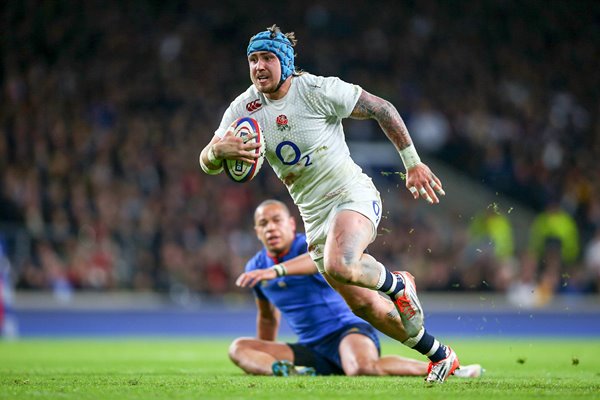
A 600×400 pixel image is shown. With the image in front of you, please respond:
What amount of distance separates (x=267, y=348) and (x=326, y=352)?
1.69 feet

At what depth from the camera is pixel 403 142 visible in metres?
7.04

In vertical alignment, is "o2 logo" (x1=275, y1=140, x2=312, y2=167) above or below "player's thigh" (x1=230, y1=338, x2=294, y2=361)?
above

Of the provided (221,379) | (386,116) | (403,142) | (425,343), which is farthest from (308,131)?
(221,379)

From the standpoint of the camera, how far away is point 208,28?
81.0 ft

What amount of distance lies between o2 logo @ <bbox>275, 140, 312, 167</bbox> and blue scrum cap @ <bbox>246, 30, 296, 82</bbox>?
1.55 ft

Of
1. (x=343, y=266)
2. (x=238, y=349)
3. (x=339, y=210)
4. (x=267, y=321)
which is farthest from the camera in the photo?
(x=267, y=321)

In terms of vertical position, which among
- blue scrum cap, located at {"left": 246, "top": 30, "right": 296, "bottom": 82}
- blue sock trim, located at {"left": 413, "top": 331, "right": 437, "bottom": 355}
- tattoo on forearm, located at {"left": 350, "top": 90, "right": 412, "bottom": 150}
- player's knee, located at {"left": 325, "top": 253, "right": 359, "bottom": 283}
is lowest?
blue sock trim, located at {"left": 413, "top": 331, "right": 437, "bottom": 355}

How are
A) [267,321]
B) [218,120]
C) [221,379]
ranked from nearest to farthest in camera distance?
1. [221,379]
2. [267,321]
3. [218,120]

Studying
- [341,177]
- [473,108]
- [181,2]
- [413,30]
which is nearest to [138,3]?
[181,2]

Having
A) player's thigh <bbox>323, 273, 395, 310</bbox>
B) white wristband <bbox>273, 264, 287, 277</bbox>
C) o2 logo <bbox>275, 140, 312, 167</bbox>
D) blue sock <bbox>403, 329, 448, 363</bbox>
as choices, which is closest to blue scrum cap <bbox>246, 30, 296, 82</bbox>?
o2 logo <bbox>275, 140, 312, 167</bbox>

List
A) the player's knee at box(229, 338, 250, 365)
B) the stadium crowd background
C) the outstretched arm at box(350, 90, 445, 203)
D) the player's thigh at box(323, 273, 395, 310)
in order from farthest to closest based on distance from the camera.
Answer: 1. the stadium crowd background
2. the player's knee at box(229, 338, 250, 365)
3. the player's thigh at box(323, 273, 395, 310)
4. the outstretched arm at box(350, 90, 445, 203)

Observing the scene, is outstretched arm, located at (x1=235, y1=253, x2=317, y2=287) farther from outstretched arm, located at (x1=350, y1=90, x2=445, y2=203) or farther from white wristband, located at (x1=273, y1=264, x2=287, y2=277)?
outstretched arm, located at (x1=350, y1=90, x2=445, y2=203)

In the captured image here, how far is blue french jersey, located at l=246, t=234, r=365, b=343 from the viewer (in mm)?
8648

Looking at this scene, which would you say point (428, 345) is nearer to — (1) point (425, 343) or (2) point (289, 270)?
(1) point (425, 343)
